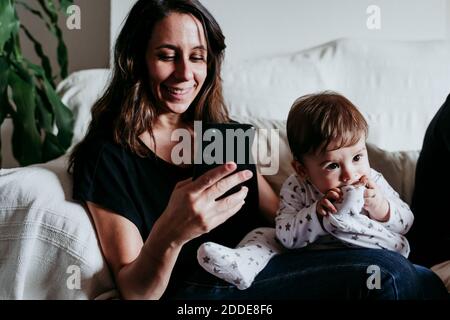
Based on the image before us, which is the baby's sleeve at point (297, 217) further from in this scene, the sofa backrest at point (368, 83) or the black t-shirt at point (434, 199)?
the sofa backrest at point (368, 83)

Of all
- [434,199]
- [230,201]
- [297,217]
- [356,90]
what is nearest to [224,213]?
[230,201]

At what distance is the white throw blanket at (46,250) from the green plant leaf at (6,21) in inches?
21.1

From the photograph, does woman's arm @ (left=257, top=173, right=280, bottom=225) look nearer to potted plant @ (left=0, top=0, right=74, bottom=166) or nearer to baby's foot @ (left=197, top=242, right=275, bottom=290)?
baby's foot @ (left=197, top=242, right=275, bottom=290)

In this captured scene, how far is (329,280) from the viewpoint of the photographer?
893 mm

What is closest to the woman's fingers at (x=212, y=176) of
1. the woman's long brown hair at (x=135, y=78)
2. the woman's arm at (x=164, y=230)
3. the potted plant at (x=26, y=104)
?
the woman's arm at (x=164, y=230)

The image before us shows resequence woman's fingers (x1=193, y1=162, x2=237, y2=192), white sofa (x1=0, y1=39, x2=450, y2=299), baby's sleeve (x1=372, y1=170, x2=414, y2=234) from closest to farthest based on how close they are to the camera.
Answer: woman's fingers (x1=193, y1=162, x2=237, y2=192)
baby's sleeve (x1=372, y1=170, x2=414, y2=234)
white sofa (x1=0, y1=39, x2=450, y2=299)

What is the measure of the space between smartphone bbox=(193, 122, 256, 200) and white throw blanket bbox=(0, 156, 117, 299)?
217mm

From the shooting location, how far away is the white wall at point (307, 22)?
146cm

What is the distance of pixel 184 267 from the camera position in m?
1.01

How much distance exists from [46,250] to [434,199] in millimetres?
661

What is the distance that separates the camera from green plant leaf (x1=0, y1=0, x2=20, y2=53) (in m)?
1.33

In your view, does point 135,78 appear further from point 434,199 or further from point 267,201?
point 434,199

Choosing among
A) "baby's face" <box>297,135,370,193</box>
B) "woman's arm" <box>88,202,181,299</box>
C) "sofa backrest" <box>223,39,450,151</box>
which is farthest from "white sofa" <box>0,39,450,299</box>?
"baby's face" <box>297,135,370,193</box>

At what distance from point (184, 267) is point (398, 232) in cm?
37
